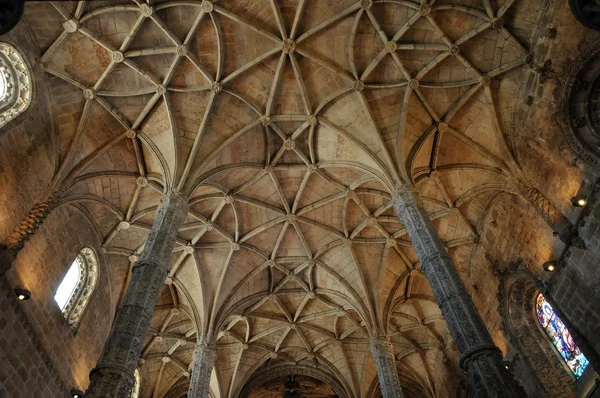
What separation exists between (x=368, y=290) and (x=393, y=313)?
298cm

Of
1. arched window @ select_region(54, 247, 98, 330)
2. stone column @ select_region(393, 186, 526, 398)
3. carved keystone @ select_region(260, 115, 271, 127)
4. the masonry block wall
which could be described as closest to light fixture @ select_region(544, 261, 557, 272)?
stone column @ select_region(393, 186, 526, 398)

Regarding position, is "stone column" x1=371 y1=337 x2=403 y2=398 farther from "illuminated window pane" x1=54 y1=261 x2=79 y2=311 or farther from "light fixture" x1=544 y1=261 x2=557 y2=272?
"illuminated window pane" x1=54 y1=261 x2=79 y2=311

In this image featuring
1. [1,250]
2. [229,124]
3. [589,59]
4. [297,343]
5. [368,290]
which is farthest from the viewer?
[297,343]

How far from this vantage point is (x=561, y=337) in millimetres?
14492

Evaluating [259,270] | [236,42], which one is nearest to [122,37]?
[236,42]

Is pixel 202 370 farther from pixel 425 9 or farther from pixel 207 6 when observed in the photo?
pixel 425 9

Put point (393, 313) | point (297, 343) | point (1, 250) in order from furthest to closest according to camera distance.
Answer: point (297, 343) → point (393, 313) → point (1, 250)

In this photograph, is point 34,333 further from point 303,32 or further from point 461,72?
point 461,72

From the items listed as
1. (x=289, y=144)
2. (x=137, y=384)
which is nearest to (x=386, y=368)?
(x=289, y=144)

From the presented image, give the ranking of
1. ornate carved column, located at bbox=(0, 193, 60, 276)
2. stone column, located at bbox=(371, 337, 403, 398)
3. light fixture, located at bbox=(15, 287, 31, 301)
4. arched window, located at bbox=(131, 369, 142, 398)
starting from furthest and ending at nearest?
arched window, located at bbox=(131, 369, 142, 398)
stone column, located at bbox=(371, 337, 403, 398)
light fixture, located at bbox=(15, 287, 31, 301)
ornate carved column, located at bbox=(0, 193, 60, 276)

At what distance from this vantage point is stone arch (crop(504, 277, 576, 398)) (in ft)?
47.2

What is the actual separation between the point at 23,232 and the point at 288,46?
10.5 metres

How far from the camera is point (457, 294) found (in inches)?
433

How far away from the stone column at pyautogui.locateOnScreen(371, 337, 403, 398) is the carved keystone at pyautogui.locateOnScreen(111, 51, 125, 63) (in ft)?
47.8
